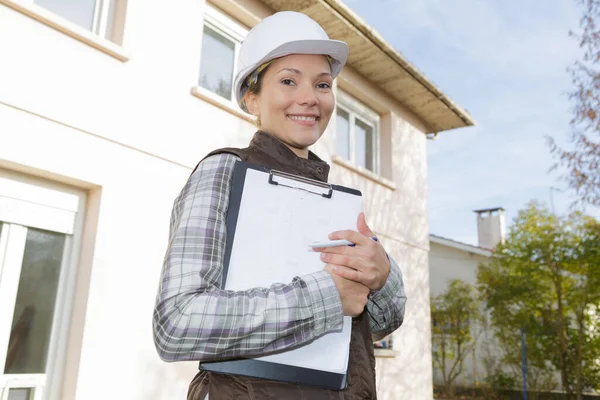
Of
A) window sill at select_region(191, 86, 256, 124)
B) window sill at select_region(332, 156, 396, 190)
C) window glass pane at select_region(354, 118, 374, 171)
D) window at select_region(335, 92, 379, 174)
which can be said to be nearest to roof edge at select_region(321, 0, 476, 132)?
window at select_region(335, 92, 379, 174)

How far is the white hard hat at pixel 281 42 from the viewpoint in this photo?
4.53 ft

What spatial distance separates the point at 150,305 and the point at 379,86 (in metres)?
5.90

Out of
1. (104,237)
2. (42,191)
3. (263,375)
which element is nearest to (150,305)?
(104,237)

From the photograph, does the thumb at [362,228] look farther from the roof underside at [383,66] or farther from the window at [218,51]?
the roof underside at [383,66]

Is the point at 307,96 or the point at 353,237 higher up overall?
the point at 307,96

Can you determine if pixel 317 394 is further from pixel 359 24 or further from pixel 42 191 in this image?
pixel 359 24

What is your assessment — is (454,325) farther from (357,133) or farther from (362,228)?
(362,228)

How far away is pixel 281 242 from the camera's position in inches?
46.3

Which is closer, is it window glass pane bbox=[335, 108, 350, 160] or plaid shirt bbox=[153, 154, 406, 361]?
plaid shirt bbox=[153, 154, 406, 361]

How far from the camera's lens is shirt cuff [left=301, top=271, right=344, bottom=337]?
1.08 meters

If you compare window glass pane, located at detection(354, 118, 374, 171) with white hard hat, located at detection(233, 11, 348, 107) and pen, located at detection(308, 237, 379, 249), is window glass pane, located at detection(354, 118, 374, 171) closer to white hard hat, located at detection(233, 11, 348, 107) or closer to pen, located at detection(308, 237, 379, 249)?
white hard hat, located at detection(233, 11, 348, 107)

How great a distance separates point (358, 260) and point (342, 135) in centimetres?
745

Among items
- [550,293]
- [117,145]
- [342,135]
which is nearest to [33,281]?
[117,145]

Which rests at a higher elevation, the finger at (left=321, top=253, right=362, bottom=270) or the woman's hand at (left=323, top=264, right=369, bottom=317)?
the finger at (left=321, top=253, right=362, bottom=270)
